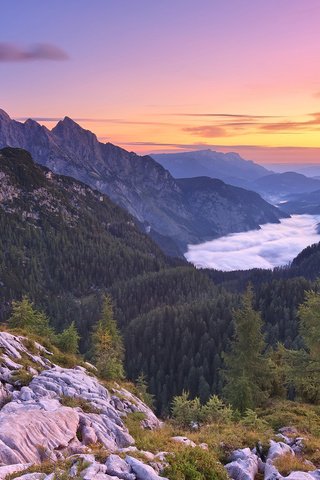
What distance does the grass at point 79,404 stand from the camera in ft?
81.1

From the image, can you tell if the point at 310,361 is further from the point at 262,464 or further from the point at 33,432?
the point at 33,432

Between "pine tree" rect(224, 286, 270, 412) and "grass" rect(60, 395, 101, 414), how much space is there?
24.8 m

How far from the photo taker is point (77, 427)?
21.2 m

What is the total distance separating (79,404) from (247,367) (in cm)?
2910

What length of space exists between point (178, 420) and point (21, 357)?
14160 millimetres

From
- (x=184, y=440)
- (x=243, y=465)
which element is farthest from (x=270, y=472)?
(x=184, y=440)

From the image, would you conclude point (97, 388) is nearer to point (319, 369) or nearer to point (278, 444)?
point (278, 444)

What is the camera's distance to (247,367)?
48.4 metres

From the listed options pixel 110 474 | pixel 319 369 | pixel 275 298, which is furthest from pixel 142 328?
pixel 110 474

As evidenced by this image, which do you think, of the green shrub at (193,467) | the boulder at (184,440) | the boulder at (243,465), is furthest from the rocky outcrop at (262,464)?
the boulder at (184,440)

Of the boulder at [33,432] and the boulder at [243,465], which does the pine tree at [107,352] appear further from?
the boulder at [243,465]

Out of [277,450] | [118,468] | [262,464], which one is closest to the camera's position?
[118,468]

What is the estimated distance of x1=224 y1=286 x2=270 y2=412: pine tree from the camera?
150 feet

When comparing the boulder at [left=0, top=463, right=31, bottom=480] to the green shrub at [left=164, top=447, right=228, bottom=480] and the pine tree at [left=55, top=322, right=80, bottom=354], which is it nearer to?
the green shrub at [left=164, top=447, right=228, bottom=480]
